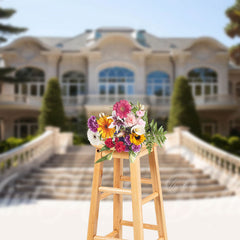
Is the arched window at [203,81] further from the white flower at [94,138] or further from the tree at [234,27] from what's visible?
the white flower at [94,138]

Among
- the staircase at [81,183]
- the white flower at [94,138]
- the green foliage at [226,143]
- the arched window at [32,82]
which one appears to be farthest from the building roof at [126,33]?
the white flower at [94,138]

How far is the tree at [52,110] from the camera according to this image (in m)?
15.6

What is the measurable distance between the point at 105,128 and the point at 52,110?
13.4m

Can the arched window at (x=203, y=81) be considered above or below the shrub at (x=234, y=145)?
above

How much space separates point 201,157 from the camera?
10.8m

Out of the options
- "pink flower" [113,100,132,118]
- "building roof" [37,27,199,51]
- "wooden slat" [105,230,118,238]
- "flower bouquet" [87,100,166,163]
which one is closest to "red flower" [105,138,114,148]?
"flower bouquet" [87,100,166,163]

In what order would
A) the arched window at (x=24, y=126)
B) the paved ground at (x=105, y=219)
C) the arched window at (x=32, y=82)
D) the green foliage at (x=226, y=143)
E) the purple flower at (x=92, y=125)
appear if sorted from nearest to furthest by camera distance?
1. the purple flower at (x=92, y=125)
2. the paved ground at (x=105, y=219)
3. the green foliage at (x=226, y=143)
4. the arched window at (x=32, y=82)
5. the arched window at (x=24, y=126)

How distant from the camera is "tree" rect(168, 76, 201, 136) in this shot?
1517 cm

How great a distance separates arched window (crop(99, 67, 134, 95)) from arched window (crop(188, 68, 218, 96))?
4.80m

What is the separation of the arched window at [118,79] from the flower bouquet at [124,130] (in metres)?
20.6

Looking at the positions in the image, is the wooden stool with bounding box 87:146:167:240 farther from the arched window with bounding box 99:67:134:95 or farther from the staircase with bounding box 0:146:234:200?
the arched window with bounding box 99:67:134:95

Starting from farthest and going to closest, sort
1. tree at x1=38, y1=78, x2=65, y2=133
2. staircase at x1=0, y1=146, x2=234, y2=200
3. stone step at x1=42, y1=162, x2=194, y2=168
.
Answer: tree at x1=38, y1=78, x2=65, y2=133 → stone step at x1=42, y1=162, x2=194, y2=168 → staircase at x1=0, y1=146, x2=234, y2=200

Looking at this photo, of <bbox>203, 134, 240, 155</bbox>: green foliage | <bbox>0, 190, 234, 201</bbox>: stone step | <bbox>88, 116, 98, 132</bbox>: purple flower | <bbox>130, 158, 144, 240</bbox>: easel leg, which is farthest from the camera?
<bbox>203, 134, 240, 155</bbox>: green foliage

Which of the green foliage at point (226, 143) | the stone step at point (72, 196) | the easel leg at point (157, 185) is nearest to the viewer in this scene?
the easel leg at point (157, 185)
